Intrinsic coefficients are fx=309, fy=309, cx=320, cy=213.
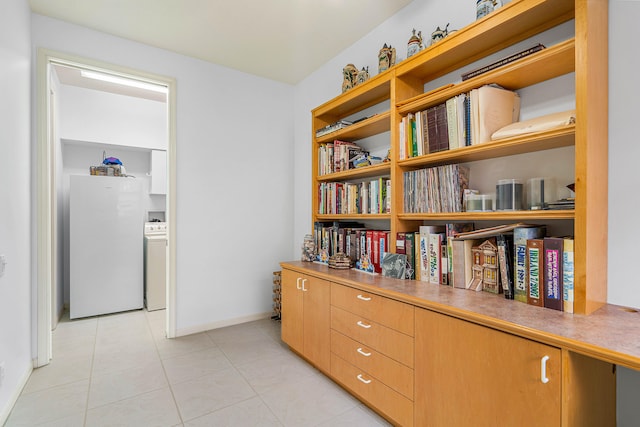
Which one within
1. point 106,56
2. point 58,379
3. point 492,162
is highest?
point 106,56

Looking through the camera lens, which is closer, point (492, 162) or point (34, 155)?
point (492, 162)

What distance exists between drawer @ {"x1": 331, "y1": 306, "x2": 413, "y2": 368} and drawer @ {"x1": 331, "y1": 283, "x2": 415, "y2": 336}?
0.10 feet

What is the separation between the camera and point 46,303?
241 centimetres

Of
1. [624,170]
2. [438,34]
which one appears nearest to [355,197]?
[438,34]

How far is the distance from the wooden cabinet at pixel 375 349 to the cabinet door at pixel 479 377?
→ 8cm

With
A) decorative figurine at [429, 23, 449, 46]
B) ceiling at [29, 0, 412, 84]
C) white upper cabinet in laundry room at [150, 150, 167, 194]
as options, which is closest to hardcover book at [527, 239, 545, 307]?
decorative figurine at [429, 23, 449, 46]

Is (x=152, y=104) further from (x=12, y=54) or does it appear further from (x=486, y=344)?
(x=486, y=344)

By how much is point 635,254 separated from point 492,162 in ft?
2.45

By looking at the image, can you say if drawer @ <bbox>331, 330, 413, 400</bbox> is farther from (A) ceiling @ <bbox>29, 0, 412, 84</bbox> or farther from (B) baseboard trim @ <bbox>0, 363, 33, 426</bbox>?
(A) ceiling @ <bbox>29, 0, 412, 84</bbox>

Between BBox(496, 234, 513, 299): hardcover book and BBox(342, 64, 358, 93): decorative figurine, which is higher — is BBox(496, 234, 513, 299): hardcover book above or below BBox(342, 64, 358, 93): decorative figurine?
below

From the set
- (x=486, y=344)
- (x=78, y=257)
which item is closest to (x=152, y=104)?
(x=78, y=257)

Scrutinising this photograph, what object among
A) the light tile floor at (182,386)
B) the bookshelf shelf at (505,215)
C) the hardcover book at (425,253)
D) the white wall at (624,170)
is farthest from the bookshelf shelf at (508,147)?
the light tile floor at (182,386)

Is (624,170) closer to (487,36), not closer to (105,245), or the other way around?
(487,36)

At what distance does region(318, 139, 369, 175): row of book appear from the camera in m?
2.62
